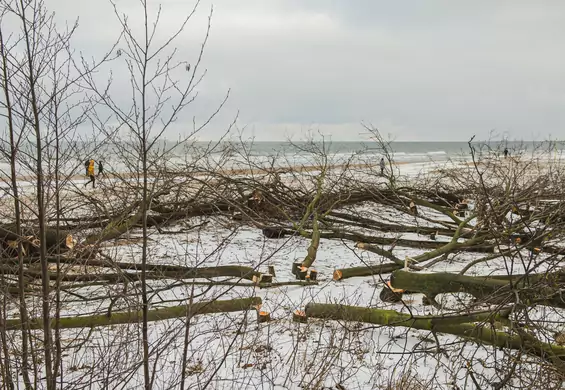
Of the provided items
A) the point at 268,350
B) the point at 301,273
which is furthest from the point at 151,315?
the point at 301,273

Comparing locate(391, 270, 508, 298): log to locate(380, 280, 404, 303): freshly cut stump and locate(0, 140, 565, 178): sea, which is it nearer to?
locate(380, 280, 404, 303): freshly cut stump

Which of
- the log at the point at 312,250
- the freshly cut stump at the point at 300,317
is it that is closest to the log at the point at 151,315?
the freshly cut stump at the point at 300,317

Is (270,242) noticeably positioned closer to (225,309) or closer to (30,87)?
(225,309)

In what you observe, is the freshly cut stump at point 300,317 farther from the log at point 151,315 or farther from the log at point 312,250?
the log at point 312,250

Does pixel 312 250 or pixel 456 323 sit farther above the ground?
pixel 456 323

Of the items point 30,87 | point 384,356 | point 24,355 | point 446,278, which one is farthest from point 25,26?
point 446,278

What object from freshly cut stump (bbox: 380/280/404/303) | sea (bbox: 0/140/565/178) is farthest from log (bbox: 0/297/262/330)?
freshly cut stump (bbox: 380/280/404/303)

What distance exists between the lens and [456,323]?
331 cm

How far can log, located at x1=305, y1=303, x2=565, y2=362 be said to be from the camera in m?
2.94

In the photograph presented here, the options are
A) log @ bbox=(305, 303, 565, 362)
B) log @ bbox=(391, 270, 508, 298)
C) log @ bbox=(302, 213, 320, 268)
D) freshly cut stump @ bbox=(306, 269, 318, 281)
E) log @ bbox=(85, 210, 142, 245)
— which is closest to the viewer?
log @ bbox=(305, 303, 565, 362)

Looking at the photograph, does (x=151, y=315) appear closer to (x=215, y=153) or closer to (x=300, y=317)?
(x=300, y=317)

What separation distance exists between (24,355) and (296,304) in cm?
260

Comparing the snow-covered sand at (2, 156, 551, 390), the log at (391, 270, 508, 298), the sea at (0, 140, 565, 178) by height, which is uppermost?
the sea at (0, 140, 565, 178)

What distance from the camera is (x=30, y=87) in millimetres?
2205
